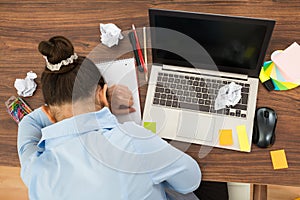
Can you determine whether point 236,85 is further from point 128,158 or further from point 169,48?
point 128,158

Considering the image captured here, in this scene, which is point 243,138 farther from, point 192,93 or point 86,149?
point 86,149

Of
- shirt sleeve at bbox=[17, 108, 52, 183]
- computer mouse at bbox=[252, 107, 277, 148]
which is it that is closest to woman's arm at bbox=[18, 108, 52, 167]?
shirt sleeve at bbox=[17, 108, 52, 183]

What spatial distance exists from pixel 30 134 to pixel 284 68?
2.58 ft

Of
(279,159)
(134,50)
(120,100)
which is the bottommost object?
(279,159)

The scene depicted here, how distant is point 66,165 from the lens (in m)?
0.95

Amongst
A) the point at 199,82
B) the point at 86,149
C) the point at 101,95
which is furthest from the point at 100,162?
the point at 199,82

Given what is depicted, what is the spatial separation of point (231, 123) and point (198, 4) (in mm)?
427

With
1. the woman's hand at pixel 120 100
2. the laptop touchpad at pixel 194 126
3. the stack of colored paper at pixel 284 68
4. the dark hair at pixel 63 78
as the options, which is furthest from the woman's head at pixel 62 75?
the stack of colored paper at pixel 284 68

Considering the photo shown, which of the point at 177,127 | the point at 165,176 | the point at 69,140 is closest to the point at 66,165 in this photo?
the point at 69,140

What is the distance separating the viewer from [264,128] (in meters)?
1.13

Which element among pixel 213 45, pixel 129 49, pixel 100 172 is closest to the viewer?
pixel 100 172

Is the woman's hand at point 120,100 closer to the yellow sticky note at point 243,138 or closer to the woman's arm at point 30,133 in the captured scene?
the woman's arm at point 30,133

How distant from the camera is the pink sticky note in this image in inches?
47.4

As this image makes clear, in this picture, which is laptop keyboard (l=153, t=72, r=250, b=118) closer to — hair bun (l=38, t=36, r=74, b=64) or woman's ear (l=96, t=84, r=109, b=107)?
woman's ear (l=96, t=84, r=109, b=107)
